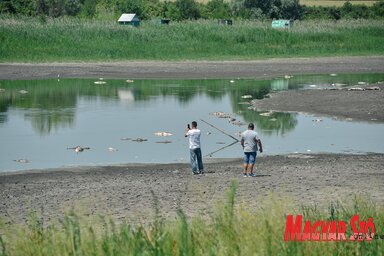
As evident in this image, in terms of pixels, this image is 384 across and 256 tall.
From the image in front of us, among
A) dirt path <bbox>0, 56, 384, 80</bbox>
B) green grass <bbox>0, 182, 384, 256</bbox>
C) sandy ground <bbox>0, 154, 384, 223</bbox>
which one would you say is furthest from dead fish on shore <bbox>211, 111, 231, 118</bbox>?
green grass <bbox>0, 182, 384, 256</bbox>

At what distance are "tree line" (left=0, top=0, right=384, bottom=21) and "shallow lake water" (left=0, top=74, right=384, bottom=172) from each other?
142ft

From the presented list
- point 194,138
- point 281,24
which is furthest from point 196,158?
point 281,24

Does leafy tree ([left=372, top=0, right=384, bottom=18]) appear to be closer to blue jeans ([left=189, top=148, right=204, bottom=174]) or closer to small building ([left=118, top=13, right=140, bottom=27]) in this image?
small building ([left=118, top=13, right=140, bottom=27])

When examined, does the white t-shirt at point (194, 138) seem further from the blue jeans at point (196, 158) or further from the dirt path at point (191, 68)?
the dirt path at point (191, 68)

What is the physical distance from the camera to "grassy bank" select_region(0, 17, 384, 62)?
66688 mm

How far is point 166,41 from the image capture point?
71.2 metres

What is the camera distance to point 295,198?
19859 mm

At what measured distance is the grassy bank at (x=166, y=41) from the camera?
66.7m

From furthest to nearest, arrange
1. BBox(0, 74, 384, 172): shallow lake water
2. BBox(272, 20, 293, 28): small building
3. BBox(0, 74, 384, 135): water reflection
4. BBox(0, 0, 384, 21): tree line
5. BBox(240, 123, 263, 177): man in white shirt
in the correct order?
BBox(0, 0, 384, 21): tree line
BBox(272, 20, 293, 28): small building
BBox(0, 74, 384, 135): water reflection
BBox(0, 74, 384, 172): shallow lake water
BBox(240, 123, 263, 177): man in white shirt

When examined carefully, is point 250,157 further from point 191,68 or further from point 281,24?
point 281,24

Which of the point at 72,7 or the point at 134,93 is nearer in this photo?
the point at 134,93

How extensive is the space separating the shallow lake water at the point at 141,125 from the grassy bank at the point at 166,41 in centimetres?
1275

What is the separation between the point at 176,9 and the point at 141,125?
227 feet

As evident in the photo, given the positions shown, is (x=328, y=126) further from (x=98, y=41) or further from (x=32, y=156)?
(x=98, y=41)
